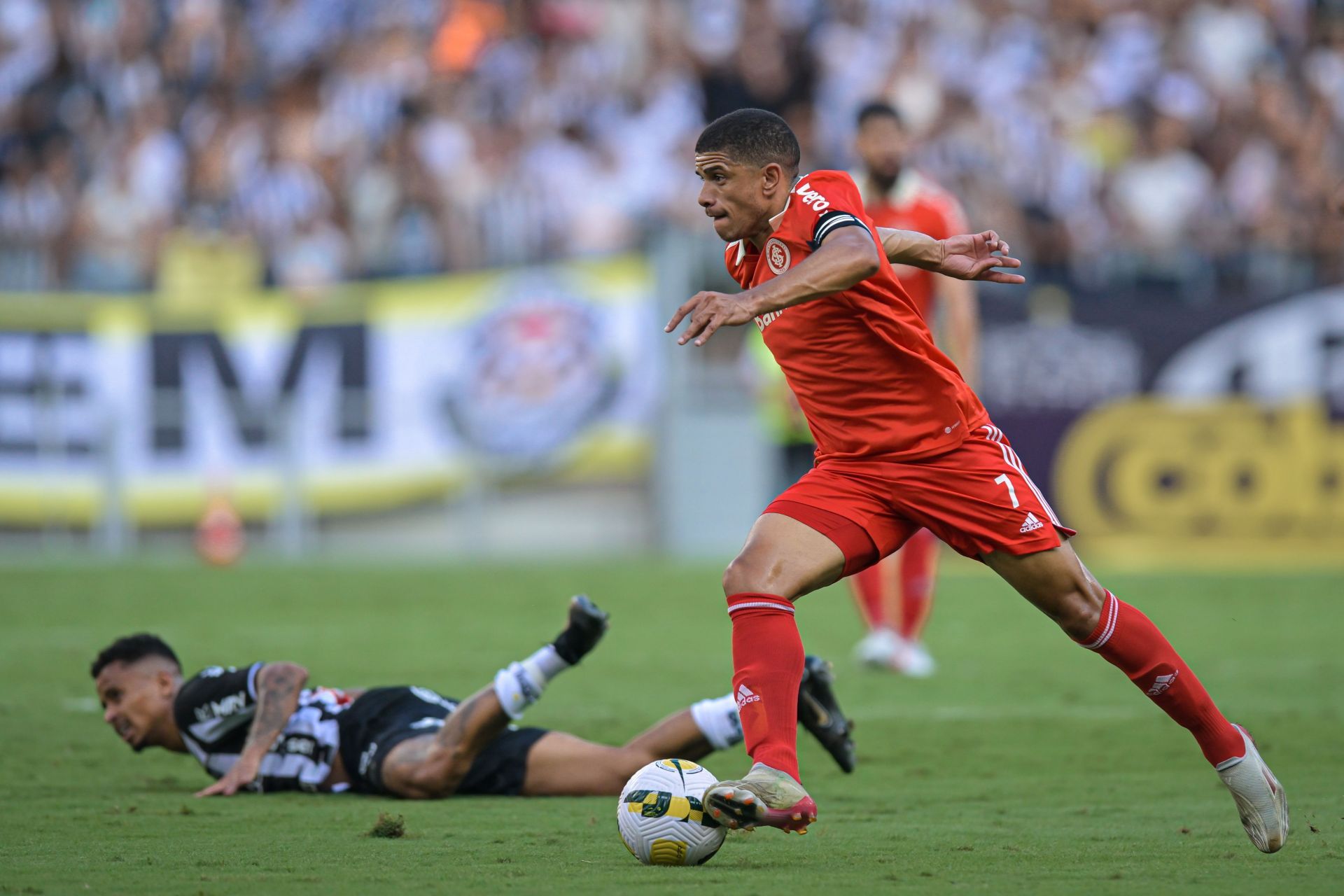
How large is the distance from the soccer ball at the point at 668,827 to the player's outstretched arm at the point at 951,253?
5.57 ft

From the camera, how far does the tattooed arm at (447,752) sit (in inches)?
231

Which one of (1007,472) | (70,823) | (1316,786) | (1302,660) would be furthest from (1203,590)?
(70,823)

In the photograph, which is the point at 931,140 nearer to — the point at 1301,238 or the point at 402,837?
the point at 1301,238

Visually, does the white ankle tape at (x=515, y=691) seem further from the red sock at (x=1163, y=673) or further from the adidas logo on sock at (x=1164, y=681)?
the adidas logo on sock at (x=1164, y=681)

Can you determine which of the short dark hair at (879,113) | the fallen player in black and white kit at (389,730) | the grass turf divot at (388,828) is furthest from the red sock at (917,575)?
the grass turf divot at (388,828)

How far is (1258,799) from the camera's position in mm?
5035

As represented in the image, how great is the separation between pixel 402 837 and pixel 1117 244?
506 inches

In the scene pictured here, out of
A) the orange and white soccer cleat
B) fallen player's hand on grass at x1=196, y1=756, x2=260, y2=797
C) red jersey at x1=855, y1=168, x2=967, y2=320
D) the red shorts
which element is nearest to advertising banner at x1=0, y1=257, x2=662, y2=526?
red jersey at x1=855, y1=168, x2=967, y2=320

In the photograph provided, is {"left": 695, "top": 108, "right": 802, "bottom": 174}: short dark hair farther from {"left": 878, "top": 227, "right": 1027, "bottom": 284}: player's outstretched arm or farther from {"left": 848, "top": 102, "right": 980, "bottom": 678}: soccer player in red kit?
{"left": 848, "top": 102, "right": 980, "bottom": 678}: soccer player in red kit

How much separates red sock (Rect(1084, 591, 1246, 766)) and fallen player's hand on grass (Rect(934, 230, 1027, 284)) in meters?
1.04

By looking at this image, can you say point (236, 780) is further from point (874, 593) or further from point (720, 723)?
point (874, 593)

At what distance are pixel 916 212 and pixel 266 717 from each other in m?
4.70

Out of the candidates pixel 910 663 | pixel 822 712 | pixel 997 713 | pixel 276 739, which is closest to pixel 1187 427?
pixel 910 663

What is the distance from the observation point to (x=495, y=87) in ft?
61.9
